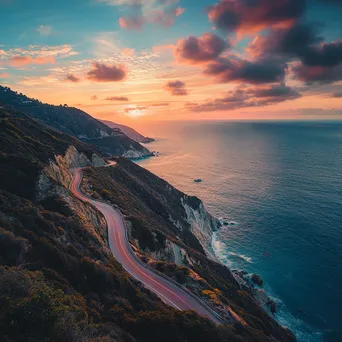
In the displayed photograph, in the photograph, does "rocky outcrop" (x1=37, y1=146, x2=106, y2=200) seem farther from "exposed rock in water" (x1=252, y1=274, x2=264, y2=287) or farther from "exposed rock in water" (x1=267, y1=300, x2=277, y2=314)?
"exposed rock in water" (x1=267, y1=300, x2=277, y2=314)

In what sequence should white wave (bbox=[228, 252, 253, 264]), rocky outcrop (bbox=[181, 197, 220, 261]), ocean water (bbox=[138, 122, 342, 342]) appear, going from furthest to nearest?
1. rocky outcrop (bbox=[181, 197, 220, 261])
2. white wave (bbox=[228, 252, 253, 264])
3. ocean water (bbox=[138, 122, 342, 342])

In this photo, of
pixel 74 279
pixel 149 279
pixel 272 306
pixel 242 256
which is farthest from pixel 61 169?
pixel 272 306

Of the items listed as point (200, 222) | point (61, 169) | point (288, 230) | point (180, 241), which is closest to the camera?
point (61, 169)

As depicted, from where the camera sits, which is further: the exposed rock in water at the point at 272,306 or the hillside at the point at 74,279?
the exposed rock in water at the point at 272,306

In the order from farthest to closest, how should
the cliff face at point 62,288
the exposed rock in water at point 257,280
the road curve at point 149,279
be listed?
the exposed rock in water at point 257,280, the road curve at point 149,279, the cliff face at point 62,288

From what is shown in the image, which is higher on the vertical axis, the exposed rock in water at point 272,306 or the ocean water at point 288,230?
the ocean water at point 288,230

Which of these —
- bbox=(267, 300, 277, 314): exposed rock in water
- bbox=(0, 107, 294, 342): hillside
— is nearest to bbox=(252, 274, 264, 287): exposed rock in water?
bbox=(267, 300, 277, 314): exposed rock in water

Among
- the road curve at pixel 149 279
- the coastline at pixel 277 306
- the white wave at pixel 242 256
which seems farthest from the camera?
the white wave at pixel 242 256

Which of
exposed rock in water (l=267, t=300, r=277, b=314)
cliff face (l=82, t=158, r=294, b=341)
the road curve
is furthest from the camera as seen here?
exposed rock in water (l=267, t=300, r=277, b=314)

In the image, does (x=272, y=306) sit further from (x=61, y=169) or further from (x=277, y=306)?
(x=61, y=169)

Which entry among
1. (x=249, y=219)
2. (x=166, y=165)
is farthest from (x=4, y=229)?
(x=166, y=165)

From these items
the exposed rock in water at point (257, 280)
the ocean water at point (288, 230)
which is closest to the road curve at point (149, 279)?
the ocean water at point (288, 230)

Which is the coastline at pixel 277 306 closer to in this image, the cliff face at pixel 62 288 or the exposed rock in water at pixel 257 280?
the exposed rock in water at pixel 257 280

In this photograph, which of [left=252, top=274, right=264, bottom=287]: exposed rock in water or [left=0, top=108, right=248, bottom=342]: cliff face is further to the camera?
[left=252, top=274, right=264, bottom=287]: exposed rock in water
